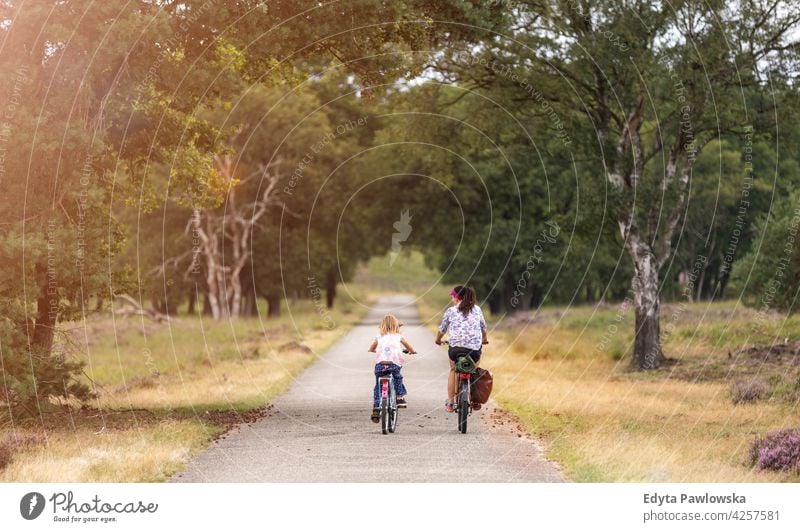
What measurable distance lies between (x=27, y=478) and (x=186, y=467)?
1.99 meters

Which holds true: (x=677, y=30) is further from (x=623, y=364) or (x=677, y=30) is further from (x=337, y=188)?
(x=337, y=188)

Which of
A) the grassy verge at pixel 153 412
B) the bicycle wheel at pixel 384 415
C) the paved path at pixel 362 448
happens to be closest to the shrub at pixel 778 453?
the paved path at pixel 362 448

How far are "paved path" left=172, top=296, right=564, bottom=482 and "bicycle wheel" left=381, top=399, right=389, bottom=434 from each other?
19cm

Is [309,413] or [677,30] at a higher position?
[677,30]

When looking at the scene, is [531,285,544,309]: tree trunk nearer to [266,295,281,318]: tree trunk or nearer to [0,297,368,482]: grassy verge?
[266,295,281,318]: tree trunk

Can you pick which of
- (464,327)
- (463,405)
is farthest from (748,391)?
(464,327)

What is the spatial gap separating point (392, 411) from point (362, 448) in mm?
1395

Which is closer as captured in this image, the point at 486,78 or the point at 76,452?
the point at 76,452

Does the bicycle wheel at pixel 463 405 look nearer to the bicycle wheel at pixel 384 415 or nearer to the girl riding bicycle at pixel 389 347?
the girl riding bicycle at pixel 389 347

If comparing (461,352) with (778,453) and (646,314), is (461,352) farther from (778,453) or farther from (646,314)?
(646,314)

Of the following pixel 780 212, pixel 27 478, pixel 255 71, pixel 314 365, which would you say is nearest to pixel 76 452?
pixel 27 478

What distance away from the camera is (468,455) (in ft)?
49.6

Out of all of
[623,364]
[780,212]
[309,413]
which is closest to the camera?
[309,413]

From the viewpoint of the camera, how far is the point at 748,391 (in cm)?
2192
